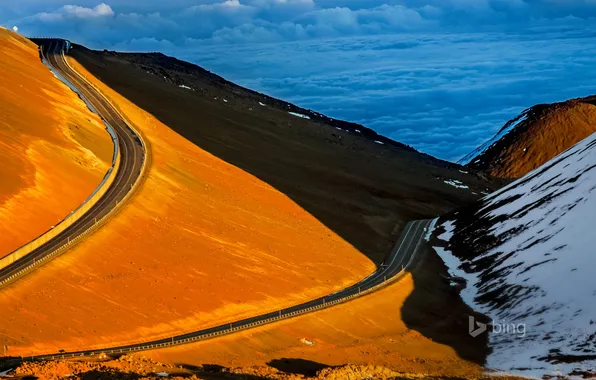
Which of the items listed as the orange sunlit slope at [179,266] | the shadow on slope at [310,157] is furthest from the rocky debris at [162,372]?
the shadow on slope at [310,157]

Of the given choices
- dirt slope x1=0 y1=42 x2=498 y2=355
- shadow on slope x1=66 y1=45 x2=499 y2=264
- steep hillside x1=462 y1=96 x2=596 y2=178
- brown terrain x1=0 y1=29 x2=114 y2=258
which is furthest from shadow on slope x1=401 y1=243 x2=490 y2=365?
steep hillside x1=462 y1=96 x2=596 y2=178

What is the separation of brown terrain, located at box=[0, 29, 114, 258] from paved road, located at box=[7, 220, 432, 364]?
11.8m

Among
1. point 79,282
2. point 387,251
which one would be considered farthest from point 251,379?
point 387,251

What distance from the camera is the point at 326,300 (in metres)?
54.8

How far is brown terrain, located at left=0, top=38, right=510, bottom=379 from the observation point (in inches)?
1731

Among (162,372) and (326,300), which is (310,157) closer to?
(326,300)

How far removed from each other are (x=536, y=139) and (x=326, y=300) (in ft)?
322

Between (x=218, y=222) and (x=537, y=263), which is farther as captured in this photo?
(x=218, y=222)

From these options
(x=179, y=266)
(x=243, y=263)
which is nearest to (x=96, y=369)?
(x=179, y=266)

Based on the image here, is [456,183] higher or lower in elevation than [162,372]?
higher

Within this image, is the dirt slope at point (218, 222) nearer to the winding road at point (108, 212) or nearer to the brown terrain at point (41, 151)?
the winding road at point (108, 212)

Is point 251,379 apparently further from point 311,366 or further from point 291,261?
point 291,261

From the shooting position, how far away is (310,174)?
92.6m

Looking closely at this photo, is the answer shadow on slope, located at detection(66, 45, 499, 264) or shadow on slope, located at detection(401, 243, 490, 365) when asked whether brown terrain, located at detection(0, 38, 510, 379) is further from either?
shadow on slope, located at detection(66, 45, 499, 264)
